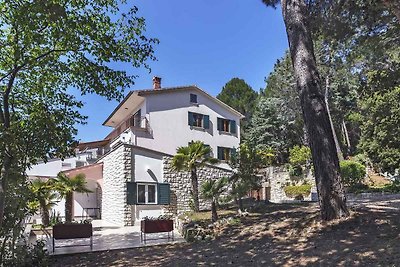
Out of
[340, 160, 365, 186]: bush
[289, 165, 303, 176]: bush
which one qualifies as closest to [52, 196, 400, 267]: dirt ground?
[340, 160, 365, 186]: bush

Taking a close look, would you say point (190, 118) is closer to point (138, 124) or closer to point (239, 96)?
point (138, 124)

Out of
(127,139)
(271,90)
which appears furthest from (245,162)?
(271,90)

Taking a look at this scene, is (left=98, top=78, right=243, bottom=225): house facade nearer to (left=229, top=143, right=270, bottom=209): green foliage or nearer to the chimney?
the chimney

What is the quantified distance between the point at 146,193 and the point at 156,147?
19.6 feet

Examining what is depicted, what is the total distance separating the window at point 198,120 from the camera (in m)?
27.6

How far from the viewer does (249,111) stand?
169 ft

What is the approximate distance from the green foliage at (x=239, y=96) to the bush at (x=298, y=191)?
22964 mm

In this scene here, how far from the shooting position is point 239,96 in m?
53.8

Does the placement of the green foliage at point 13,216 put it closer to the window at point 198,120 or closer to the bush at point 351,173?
the window at point 198,120

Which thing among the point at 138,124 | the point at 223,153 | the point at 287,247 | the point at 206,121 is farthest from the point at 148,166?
the point at 287,247

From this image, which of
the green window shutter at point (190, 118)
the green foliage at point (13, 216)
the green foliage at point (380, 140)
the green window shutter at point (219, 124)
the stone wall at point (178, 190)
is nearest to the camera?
the green foliage at point (13, 216)

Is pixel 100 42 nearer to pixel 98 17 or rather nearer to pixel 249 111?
pixel 98 17

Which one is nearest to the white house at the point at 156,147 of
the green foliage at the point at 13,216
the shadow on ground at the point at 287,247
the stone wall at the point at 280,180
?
the stone wall at the point at 280,180

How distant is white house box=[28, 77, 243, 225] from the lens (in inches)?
760
